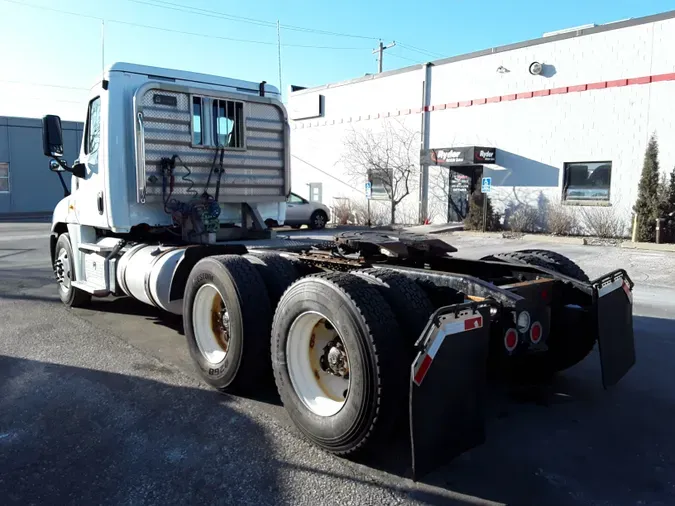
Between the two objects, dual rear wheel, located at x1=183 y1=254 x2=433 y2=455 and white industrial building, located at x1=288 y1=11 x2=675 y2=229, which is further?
white industrial building, located at x1=288 y1=11 x2=675 y2=229

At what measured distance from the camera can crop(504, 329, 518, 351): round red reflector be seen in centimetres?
371

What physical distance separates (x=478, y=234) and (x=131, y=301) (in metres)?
12.8

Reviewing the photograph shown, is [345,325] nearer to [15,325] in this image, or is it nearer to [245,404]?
[245,404]

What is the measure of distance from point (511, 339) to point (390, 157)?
20541 mm

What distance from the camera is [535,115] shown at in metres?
18.9

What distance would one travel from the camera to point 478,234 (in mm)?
18797

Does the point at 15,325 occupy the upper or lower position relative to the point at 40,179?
lower

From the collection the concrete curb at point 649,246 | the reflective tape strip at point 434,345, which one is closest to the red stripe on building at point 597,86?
the concrete curb at point 649,246

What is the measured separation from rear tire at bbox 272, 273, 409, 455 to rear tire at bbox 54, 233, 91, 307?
4889 mm

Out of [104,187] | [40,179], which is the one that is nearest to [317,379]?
[104,187]

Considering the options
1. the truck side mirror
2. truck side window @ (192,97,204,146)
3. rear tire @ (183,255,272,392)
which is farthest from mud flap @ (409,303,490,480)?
the truck side mirror

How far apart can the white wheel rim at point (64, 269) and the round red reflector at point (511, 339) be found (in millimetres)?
6467

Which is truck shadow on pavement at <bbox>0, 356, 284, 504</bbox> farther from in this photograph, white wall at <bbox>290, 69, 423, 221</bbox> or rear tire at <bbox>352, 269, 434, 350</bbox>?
white wall at <bbox>290, 69, 423, 221</bbox>

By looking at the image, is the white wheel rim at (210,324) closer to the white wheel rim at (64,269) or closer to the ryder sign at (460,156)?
the white wheel rim at (64,269)
